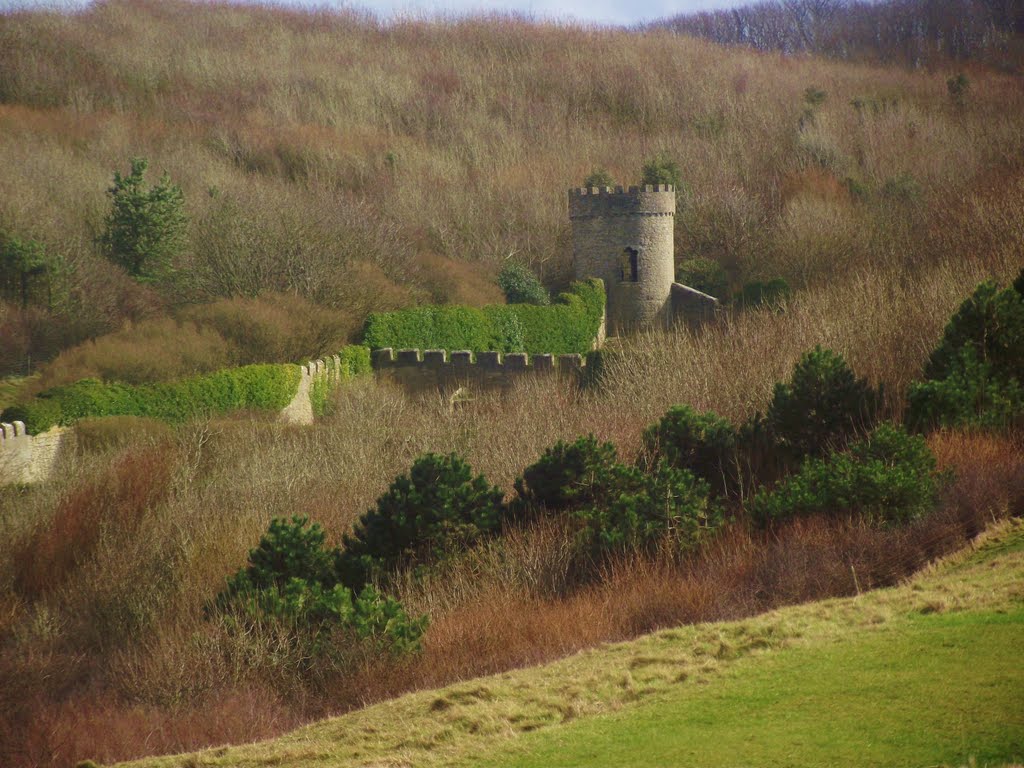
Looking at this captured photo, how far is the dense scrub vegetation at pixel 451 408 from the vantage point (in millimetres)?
11547

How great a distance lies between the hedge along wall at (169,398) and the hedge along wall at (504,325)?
6.29 metres

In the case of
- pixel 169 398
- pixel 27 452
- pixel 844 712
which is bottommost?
pixel 27 452

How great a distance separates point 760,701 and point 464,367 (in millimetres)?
23382

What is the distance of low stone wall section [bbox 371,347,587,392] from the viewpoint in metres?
29.5

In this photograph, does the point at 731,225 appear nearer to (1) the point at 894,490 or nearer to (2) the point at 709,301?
(2) the point at 709,301

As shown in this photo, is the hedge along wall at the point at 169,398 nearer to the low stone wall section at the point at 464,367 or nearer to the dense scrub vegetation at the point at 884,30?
the low stone wall section at the point at 464,367

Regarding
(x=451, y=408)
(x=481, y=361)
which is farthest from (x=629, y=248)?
(x=451, y=408)

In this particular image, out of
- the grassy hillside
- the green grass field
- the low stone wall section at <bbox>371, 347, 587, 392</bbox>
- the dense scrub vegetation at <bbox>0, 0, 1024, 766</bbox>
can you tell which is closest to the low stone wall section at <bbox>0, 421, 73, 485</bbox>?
the dense scrub vegetation at <bbox>0, 0, 1024, 766</bbox>

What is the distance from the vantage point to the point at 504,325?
114 ft

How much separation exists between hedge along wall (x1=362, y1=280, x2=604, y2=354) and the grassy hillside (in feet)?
78.8

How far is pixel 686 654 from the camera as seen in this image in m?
8.23

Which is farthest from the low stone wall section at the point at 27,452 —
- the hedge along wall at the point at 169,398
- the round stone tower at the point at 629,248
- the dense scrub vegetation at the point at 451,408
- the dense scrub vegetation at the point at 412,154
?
the round stone tower at the point at 629,248

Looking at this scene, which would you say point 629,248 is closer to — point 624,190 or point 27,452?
point 624,190

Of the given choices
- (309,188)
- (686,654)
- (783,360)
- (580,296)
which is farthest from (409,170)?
(686,654)
